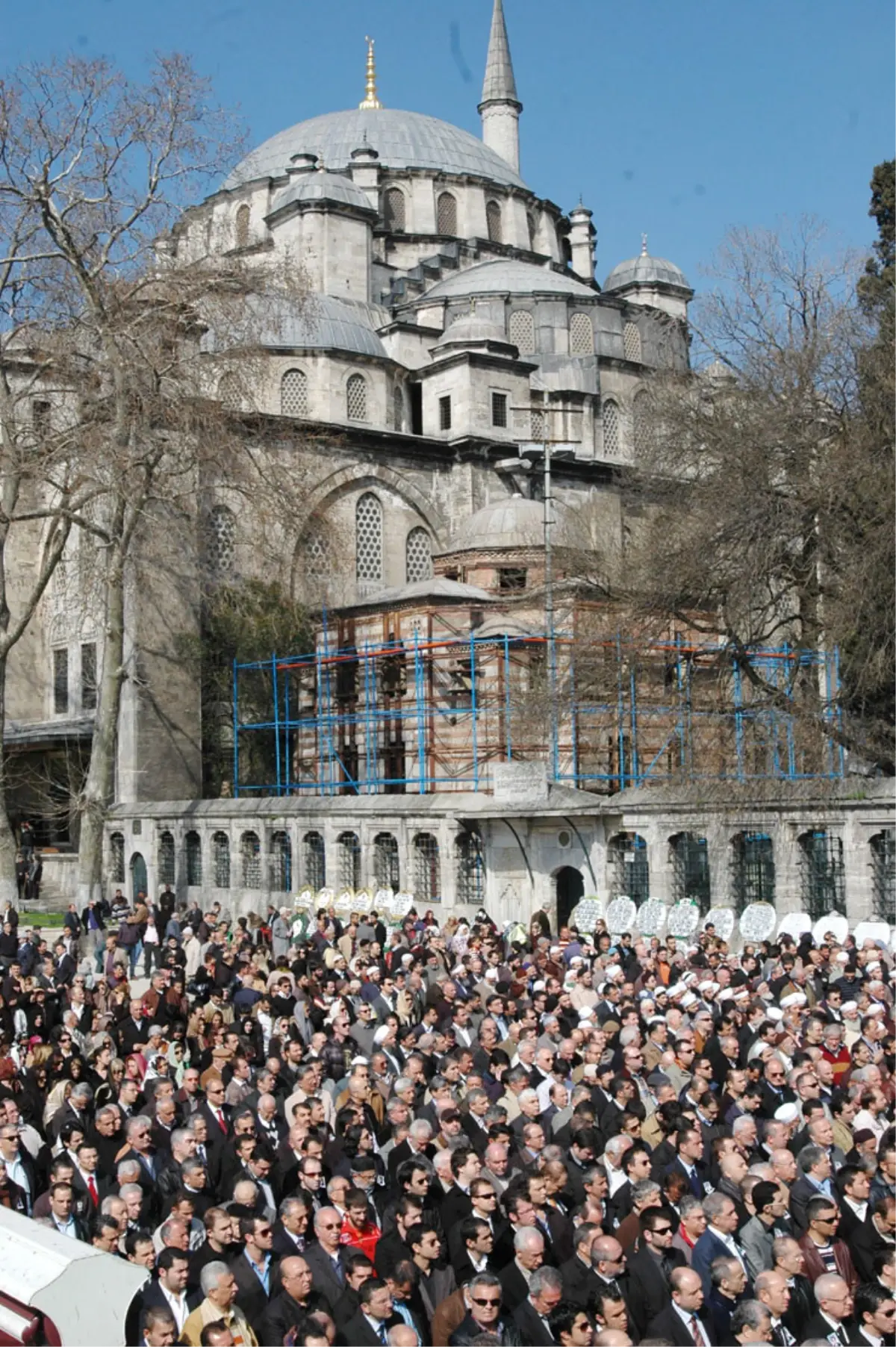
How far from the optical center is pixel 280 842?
31.3m

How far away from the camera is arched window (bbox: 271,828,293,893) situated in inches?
1226

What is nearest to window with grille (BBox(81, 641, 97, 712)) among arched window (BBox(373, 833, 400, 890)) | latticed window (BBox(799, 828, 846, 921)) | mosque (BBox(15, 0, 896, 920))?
mosque (BBox(15, 0, 896, 920))

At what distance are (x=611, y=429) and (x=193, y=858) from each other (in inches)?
889

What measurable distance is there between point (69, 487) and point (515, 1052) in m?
19.1

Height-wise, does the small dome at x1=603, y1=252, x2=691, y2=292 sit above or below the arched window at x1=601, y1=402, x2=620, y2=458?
above

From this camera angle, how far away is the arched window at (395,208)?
175 ft

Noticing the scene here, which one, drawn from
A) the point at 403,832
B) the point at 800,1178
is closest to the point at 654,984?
the point at 800,1178

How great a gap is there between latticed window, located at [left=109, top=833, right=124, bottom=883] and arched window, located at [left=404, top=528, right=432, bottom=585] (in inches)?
488

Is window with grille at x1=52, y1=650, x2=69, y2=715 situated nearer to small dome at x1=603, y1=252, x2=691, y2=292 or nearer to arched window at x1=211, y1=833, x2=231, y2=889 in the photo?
arched window at x1=211, y1=833, x2=231, y2=889

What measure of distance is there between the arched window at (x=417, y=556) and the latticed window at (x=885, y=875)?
24.8 meters

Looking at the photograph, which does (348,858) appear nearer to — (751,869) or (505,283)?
(751,869)

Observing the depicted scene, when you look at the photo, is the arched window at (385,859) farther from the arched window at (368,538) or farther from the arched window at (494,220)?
the arched window at (494,220)

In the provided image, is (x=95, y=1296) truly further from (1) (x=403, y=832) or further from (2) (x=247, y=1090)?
(1) (x=403, y=832)

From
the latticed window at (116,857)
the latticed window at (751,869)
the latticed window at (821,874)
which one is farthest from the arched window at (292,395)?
the latticed window at (821,874)
